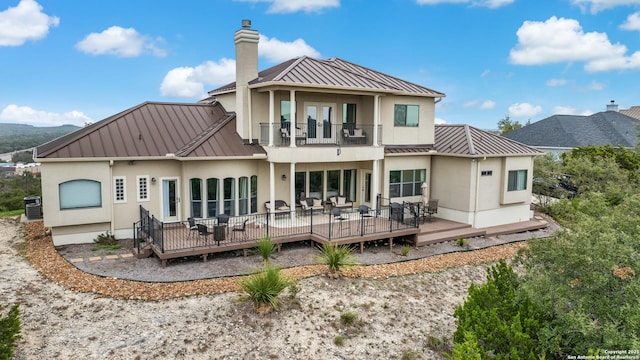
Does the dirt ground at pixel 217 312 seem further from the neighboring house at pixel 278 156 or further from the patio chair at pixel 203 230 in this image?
the neighboring house at pixel 278 156

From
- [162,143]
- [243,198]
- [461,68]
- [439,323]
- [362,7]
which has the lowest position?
[439,323]

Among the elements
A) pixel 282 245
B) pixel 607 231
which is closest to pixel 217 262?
pixel 282 245

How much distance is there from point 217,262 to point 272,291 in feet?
12.8

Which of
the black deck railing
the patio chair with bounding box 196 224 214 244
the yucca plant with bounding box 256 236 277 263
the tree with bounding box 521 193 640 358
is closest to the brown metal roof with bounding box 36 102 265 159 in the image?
the black deck railing

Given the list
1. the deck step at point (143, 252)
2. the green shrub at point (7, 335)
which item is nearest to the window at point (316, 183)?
the deck step at point (143, 252)

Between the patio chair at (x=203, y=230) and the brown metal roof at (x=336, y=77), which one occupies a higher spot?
the brown metal roof at (x=336, y=77)

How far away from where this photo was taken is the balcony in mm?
17453

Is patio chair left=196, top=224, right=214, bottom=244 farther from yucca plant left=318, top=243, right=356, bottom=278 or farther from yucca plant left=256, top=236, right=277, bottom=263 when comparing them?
yucca plant left=318, top=243, right=356, bottom=278

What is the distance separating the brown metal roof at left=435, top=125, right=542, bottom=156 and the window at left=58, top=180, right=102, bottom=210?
1538 centimetres

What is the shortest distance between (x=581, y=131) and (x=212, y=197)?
40.5 metres

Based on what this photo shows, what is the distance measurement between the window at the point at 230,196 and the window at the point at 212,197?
1.24ft

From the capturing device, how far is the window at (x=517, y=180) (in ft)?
65.0

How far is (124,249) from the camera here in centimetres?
1438

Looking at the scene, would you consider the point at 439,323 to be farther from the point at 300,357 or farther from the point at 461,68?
the point at 461,68
